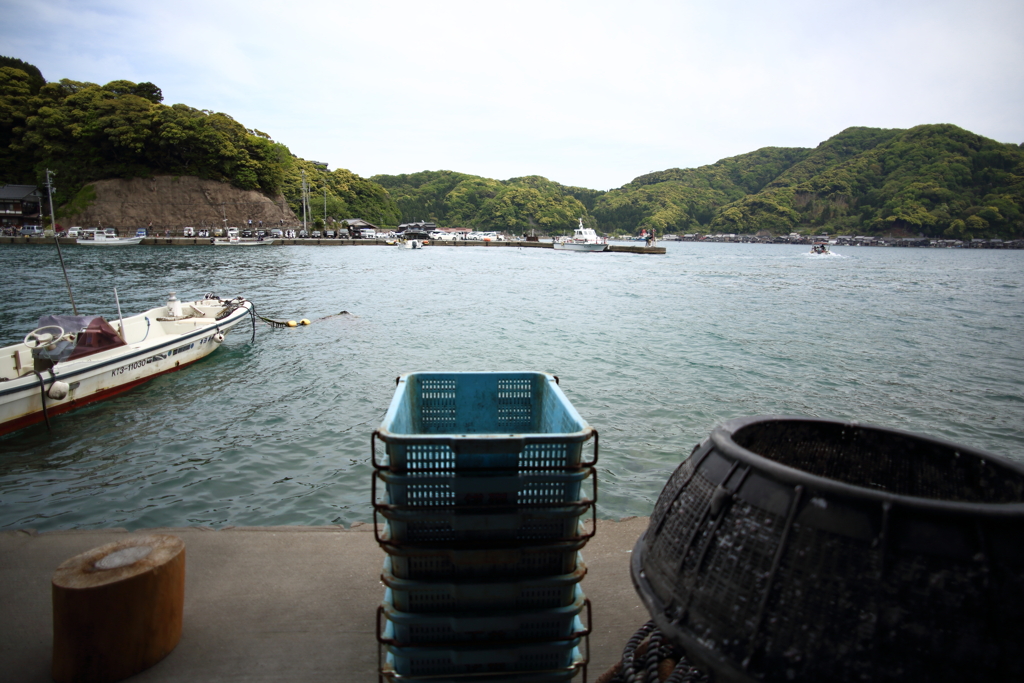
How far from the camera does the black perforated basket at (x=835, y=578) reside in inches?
56.6

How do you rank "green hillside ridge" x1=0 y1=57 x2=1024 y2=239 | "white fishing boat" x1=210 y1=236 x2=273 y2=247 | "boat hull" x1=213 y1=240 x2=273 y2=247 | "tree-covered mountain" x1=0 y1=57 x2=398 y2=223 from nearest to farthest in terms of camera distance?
1. "boat hull" x1=213 y1=240 x2=273 y2=247
2. "white fishing boat" x1=210 y1=236 x2=273 y2=247
3. "tree-covered mountain" x1=0 y1=57 x2=398 y2=223
4. "green hillside ridge" x1=0 y1=57 x2=1024 y2=239

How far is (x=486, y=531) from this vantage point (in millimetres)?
2494

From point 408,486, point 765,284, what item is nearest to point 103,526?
point 408,486

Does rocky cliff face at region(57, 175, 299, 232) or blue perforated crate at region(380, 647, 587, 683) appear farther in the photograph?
rocky cliff face at region(57, 175, 299, 232)

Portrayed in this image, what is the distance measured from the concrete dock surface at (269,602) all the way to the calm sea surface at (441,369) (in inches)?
67.3

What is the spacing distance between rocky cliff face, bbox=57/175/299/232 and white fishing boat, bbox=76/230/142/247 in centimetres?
1032

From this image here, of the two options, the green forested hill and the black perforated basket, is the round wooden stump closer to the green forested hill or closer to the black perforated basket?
the black perforated basket

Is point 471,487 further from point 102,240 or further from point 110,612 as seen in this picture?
point 102,240

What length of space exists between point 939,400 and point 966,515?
1366cm

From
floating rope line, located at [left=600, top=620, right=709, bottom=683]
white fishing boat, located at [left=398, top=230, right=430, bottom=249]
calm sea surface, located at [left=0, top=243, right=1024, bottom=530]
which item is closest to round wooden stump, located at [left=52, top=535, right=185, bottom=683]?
floating rope line, located at [left=600, top=620, right=709, bottom=683]

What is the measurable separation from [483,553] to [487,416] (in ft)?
4.68

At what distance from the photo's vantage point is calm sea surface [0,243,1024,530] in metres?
6.95

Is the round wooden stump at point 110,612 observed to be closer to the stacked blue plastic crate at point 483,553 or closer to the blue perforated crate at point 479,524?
the stacked blue plastic crate at point 483,553

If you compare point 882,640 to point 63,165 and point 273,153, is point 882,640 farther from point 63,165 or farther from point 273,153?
point 273,153
